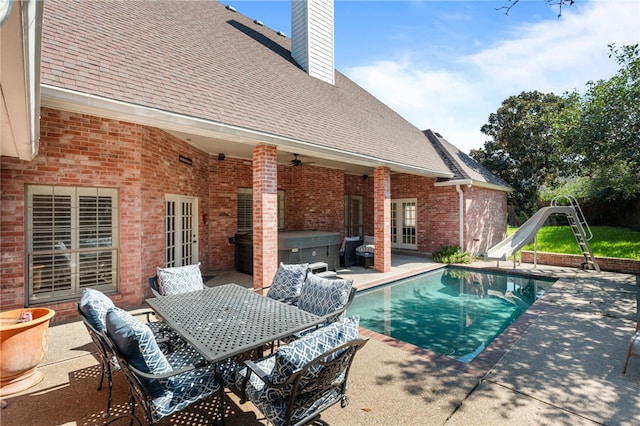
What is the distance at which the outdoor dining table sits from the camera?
8.85 feet

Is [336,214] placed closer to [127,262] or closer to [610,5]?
[127,262]

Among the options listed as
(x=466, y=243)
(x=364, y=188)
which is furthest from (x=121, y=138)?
(x=466, y=243)

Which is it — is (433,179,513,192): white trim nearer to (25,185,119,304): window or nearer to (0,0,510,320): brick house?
(0,0,510,320): brick house

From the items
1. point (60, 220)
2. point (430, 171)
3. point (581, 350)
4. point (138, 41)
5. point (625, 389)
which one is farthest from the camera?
point (430, 171)

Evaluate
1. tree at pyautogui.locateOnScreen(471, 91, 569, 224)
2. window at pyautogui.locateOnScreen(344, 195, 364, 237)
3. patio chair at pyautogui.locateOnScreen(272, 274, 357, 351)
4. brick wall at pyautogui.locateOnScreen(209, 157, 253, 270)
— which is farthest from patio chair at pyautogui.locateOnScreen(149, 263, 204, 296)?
tree at pyautogui.locateOnScreen(471, 91, 569, 224)

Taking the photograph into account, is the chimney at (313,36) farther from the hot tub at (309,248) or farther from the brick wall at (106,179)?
the brick wall at (106,179)

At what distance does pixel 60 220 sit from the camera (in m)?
5.21

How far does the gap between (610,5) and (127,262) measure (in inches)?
377

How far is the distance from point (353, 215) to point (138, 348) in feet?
42.8

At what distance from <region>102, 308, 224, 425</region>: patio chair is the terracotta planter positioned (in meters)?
1.37

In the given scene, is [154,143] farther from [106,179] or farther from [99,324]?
[99,324]

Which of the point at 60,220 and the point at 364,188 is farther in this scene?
the point at 364,188

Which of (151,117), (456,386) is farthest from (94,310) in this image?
(456,386)

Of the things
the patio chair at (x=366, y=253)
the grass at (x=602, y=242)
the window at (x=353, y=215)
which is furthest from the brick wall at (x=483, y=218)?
the window at (x=353, y=215)
